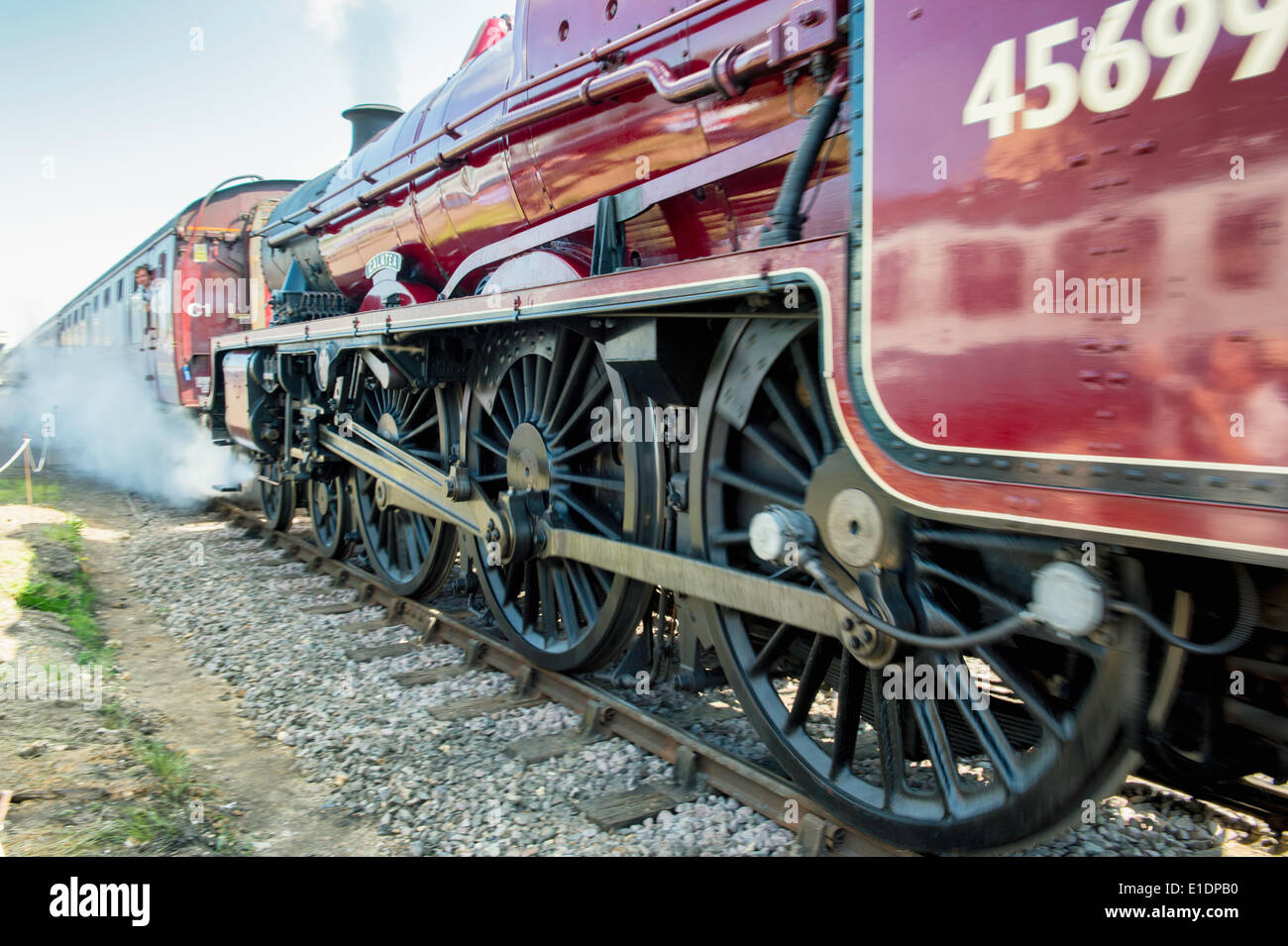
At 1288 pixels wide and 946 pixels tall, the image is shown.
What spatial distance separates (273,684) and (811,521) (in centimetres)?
324

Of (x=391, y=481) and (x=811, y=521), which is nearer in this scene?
(x=811, y=521)

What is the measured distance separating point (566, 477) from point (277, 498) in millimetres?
5254

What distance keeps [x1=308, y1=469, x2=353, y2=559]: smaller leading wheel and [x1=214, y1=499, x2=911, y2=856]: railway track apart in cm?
138

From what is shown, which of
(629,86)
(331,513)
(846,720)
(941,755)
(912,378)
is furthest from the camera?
(331,513)

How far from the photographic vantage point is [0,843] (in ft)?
8.61

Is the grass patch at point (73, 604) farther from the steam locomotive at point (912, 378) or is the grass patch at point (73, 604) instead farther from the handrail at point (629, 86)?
the handrail at point (629, 86)

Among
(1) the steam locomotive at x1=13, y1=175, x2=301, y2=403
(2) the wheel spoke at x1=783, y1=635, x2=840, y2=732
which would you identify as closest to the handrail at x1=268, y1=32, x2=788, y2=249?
(2) the wheel spoke at x1=783, y1=635, x2=840, y2=732

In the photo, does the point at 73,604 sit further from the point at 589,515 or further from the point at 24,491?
the point at 24,491

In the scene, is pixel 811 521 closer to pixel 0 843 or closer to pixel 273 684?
pixel 0 843

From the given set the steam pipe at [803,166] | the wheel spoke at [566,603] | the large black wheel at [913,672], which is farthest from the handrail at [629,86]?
the wheel spoke at [566,603]

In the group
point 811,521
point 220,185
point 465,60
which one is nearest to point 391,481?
point 465,60

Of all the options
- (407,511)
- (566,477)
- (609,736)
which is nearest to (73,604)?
(407,511)

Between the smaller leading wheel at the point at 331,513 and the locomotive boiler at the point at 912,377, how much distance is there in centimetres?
242

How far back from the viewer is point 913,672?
2.41 meters
